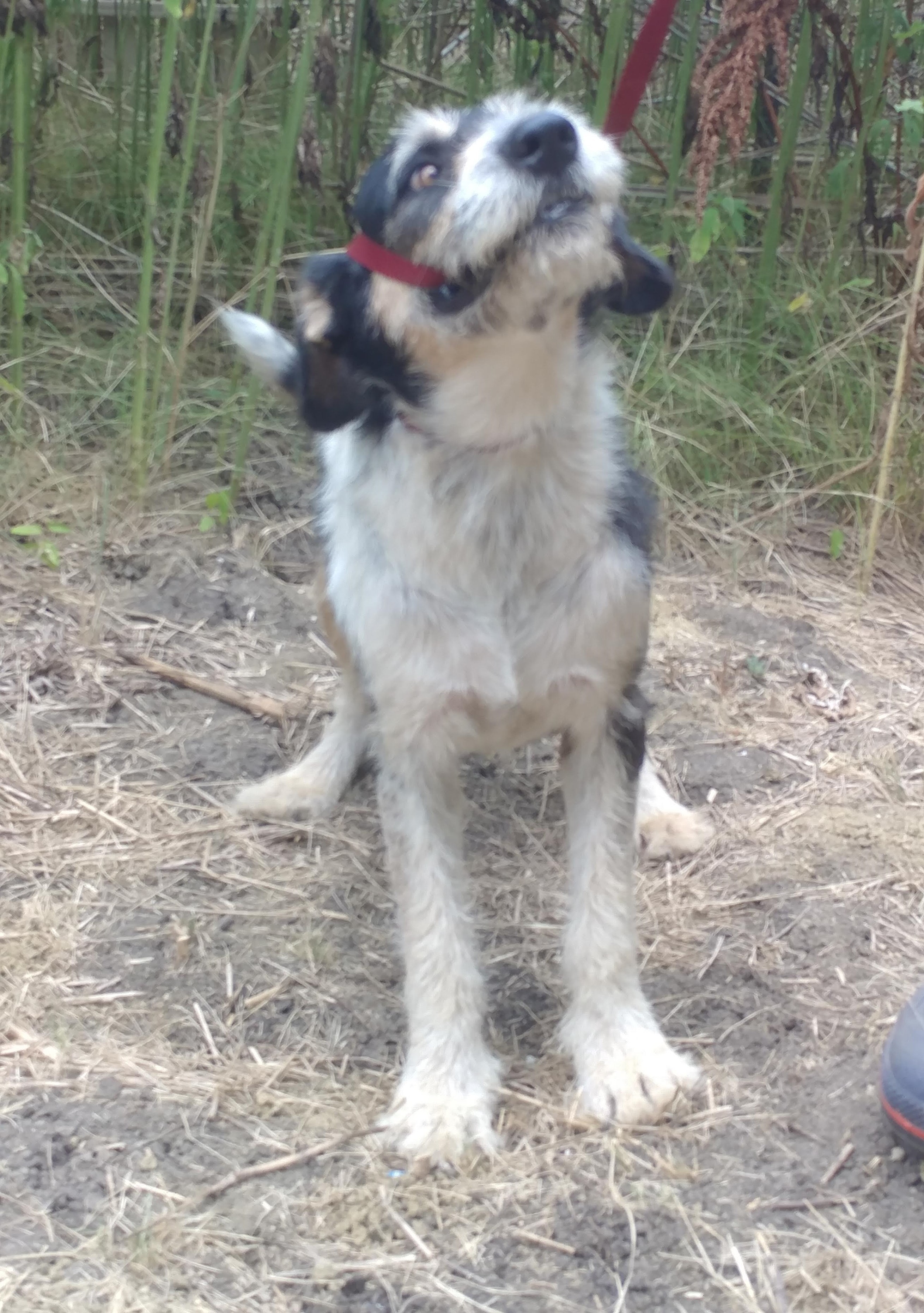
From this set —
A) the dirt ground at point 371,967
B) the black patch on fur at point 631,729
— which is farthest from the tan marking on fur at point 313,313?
the dirt ground at point 371,967

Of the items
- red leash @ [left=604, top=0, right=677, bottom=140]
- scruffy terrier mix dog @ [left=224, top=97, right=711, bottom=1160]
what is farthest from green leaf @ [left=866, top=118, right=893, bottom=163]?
scruffy terrier mix dog @ [left=224, top=97, right=711, bottom=1160]

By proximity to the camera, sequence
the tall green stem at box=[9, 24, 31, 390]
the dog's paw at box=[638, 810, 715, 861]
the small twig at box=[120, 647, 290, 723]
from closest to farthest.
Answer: the dog's paw at box=[638, 810, 715, 861], the small twig at box=[120, 647, 290, 723], the tall green stem at box=[9, 24, 31, 390]

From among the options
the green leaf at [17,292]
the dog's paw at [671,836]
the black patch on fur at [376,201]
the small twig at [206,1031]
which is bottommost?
the small twig at [206,1031]

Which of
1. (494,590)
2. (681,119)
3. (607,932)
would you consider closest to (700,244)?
(681,119)

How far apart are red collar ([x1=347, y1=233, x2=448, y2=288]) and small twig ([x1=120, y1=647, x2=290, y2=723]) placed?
145 centimetres

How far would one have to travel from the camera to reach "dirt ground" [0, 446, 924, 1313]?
1962 mm

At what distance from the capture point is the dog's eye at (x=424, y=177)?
223 centimetres

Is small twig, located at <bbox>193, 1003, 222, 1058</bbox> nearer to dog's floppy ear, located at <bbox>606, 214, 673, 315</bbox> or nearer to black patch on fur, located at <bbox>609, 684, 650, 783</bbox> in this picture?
black patch on fur, located at <bbox>609, 684, 650, 783</bbox>

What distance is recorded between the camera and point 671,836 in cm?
301

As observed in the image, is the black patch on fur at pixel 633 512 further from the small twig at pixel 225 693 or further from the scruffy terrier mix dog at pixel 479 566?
the small twig at pixel 225 693

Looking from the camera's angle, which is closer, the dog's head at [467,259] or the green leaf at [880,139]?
the dog's head at [467,259]

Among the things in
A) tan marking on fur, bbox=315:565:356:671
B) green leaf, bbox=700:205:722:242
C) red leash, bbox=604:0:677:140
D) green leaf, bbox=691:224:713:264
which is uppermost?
red leash, bbox=604:0:677:140

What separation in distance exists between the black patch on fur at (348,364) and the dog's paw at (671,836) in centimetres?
114

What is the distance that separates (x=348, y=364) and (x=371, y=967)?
1.16m
